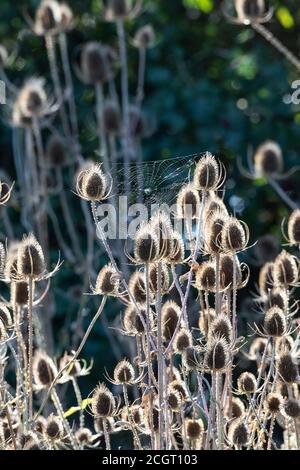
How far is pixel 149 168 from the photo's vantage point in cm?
212

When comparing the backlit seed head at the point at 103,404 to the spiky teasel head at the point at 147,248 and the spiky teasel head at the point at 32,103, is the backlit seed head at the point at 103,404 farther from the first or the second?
the spiky teasel head at the point at 32,103

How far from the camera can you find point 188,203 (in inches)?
73.1

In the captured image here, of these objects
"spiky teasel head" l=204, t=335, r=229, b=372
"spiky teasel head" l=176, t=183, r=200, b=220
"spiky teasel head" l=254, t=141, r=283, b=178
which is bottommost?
"spiky teasel head" l=204, t=335, r=229, b=372

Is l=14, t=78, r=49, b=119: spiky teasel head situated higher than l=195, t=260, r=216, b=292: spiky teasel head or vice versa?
l=14, t=78, r=49, b=119: spiky teasel head

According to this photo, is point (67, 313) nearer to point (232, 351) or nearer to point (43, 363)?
point (43, 363)

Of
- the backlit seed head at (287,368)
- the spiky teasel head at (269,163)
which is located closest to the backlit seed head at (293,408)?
the backlit seed head at (287,368)

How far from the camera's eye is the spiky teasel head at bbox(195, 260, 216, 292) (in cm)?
186

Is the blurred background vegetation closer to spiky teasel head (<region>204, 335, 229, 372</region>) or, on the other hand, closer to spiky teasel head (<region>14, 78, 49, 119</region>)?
spiky teasel head (<region>14, 78, 49, 119</region>)

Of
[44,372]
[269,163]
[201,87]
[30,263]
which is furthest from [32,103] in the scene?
[30,263]

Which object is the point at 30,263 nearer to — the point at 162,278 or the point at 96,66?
the point at 162,278

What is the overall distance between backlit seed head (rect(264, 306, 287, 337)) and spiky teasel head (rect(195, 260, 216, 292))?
12 centimetres

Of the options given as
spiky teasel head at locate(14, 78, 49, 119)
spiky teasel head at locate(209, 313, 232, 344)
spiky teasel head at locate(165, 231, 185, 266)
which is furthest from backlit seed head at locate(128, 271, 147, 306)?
spiky teasel head at locate(14, 78, 49, 119)

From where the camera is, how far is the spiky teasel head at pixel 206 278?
1863 millimetres
